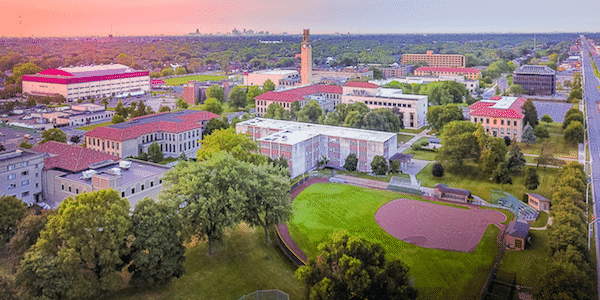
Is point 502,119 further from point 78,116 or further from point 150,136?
point 78,116

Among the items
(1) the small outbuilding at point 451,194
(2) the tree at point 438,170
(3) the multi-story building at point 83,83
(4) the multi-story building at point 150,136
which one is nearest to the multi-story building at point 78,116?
(4) the multi-story building at point 150,136

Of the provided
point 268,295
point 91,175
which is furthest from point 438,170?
point 91,175

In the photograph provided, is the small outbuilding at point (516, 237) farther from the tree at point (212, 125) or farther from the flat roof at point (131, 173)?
the tree at point (212, 125)

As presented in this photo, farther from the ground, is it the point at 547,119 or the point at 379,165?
the point at 547,119

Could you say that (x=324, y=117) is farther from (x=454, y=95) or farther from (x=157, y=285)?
(x=157, y=285)

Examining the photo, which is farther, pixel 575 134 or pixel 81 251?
pixel 575 134

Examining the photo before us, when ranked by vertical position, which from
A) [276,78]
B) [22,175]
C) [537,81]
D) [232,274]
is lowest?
[232,274]
